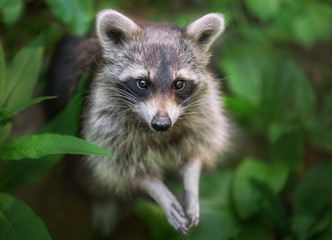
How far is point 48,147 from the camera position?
265cm

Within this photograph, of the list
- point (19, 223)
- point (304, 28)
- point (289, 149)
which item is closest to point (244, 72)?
point (304, 28)

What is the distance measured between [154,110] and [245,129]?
7.60 ft

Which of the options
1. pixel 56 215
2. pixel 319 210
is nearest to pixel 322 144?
pixel 319 210

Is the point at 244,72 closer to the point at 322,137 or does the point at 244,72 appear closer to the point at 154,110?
the point at 322,137

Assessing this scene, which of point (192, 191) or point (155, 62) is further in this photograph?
point (192, 191)

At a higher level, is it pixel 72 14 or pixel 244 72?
pixel 72 14

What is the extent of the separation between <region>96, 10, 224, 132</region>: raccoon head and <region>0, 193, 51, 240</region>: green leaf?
1.04 meters

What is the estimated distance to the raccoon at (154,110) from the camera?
2920 mm

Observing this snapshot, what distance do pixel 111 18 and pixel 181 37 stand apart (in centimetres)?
58

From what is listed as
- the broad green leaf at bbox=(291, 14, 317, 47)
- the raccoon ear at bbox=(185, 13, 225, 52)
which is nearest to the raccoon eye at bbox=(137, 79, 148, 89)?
the raccoon ear at bbox=(185, 13, 225, 52)

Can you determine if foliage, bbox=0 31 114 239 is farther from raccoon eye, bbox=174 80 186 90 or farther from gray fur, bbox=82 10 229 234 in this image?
raccoon eye, bbox=174 80 186 90

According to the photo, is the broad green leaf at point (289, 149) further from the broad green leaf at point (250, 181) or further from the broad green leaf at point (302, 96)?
the broad green leaf at point (302, 96)

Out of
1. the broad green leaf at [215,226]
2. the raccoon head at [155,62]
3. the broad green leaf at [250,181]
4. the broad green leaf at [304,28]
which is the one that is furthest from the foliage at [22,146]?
the broad green leaf at [304,28]

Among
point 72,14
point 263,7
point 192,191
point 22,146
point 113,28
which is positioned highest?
point 263,7
